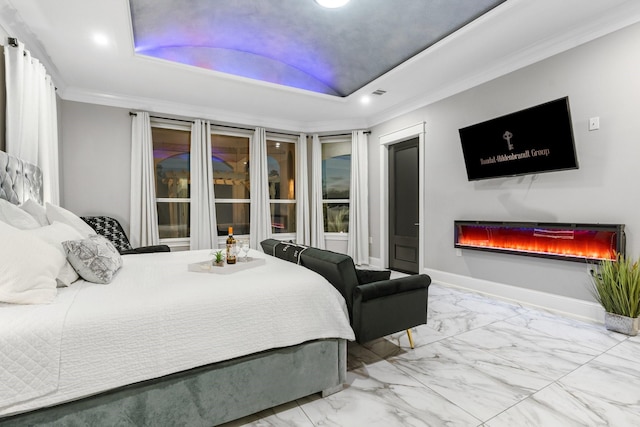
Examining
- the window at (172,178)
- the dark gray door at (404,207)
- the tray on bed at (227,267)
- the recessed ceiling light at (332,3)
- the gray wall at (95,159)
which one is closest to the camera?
the tray on bed at (227,267)

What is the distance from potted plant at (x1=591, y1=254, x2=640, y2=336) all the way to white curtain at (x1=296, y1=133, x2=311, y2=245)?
407 centimetres

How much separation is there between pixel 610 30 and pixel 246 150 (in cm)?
475

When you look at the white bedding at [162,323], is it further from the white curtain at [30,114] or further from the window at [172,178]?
the window at [172,178]

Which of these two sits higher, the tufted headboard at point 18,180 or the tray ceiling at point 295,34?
the tray ceiling at point 295,34

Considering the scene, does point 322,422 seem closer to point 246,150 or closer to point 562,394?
point 562,394

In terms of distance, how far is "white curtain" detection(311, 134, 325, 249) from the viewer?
229 inches

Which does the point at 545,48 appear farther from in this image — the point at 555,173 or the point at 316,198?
the point at 316,198

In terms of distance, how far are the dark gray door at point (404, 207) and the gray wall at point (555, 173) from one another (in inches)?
17.7

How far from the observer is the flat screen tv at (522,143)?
2.92m

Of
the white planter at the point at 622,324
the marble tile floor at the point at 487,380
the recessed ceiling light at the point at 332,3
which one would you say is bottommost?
the marble tile floor at the point at 487,380

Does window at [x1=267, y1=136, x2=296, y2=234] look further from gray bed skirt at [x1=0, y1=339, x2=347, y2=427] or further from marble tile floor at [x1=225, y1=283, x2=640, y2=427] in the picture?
gray bed skirt at [x1=0, y1=339, x2=347, y2=427]

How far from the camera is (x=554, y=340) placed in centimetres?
250

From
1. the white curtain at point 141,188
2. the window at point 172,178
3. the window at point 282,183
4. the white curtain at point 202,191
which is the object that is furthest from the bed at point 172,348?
the window at point 282,183

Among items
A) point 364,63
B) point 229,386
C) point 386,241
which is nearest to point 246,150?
point 364,63
